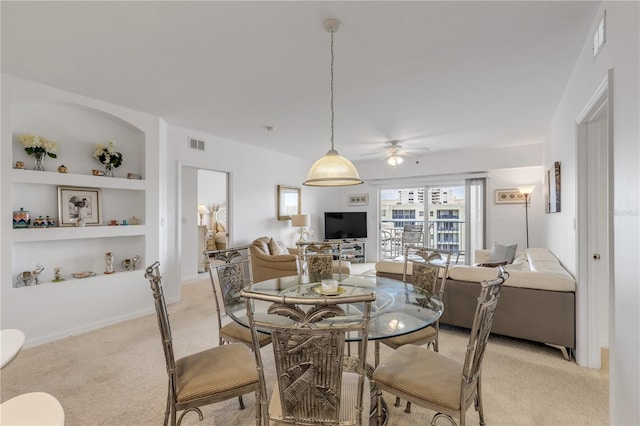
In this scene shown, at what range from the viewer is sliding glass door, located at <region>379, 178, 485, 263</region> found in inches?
262

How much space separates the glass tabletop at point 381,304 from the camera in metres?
1.73

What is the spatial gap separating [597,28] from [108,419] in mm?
4048

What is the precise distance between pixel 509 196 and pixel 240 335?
19.9 ft

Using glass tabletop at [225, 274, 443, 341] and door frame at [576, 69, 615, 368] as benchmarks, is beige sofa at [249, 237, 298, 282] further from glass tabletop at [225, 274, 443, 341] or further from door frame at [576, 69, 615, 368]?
door frame at [576, 69, 615, 368]

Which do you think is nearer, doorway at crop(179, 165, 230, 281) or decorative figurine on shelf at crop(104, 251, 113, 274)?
decorative figurine on shelf at crop(104, 251, 113, 274)

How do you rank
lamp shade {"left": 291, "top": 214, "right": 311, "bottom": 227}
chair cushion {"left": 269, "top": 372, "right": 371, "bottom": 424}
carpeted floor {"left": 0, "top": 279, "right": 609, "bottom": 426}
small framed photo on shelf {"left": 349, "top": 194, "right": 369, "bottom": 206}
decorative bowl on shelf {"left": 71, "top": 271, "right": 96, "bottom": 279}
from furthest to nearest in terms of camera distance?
small framed photo on shelf {"left": 349, "top": 194, "right": 369, "bottom": 206} → lamp shade {"left": 291, "top": 214, "right": 311, "bottom": 227} → decorative bowl on shelf {"left": 71, "top": 271, "right": 96, "bottom": 279} → carpeted floor {"left": 0, "top": 279, "right": 609, "bottom": 426} → chair cushion {"left": 269, "top": 372, "right": 371, "bottom": 424}

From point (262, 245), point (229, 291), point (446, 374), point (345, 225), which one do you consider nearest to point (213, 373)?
point (229, 291)

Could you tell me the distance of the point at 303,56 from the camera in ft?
8.36

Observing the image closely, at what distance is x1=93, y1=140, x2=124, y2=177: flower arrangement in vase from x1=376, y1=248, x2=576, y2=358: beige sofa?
417cm

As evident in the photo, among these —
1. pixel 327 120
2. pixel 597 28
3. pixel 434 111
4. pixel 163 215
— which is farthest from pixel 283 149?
pixel 597 28

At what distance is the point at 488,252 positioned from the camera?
5.43 metres

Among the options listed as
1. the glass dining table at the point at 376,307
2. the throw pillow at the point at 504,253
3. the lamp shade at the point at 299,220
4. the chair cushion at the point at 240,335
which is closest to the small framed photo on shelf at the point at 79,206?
the glass dining table at the point at 376,307

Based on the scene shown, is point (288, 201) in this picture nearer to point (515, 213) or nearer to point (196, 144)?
point (196, 144)

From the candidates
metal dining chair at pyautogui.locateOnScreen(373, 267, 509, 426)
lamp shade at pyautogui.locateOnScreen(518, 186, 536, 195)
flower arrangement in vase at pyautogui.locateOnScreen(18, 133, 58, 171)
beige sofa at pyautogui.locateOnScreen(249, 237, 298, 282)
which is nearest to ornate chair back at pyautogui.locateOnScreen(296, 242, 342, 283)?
beige sofa at pyautogui.locateOnScreen(249, 237, 298, 282)
